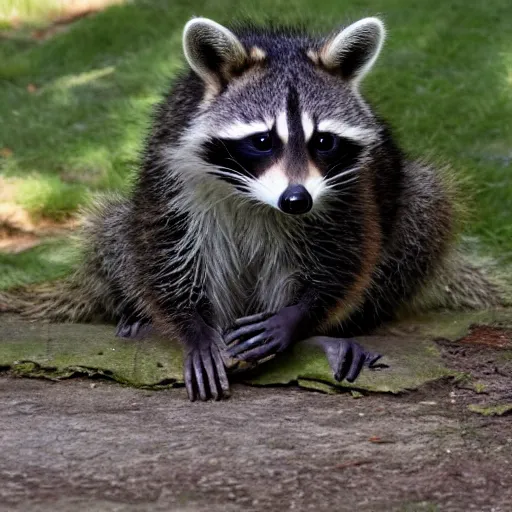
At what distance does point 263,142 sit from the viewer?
4020 millimetres

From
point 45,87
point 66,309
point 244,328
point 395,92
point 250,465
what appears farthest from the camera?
point 45,87

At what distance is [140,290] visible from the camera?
4.78 m

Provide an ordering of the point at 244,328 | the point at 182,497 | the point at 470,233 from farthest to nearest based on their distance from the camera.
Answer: the point at 470,233 → the point at 244,328 → the point at 182,497

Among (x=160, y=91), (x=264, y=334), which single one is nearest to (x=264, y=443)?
(x=264, y=334)

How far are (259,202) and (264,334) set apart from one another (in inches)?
23.6

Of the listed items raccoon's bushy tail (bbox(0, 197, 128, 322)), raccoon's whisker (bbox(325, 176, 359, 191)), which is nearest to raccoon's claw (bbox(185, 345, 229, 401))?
raccoon's whisker (bbox(325, 176, 359, 191))

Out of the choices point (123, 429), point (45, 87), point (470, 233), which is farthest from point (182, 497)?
point (45, 87)

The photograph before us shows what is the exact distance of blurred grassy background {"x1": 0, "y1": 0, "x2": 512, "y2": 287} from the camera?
6.54 m

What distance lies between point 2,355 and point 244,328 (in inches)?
45.3

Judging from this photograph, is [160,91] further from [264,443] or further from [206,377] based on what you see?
[264,443]

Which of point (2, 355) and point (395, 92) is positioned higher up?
point (395, 92)

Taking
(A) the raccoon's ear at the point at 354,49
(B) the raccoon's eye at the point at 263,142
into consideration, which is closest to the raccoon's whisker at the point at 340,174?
(B) the raccoon's eye at the point at 263,142

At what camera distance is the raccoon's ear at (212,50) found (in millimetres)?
4148

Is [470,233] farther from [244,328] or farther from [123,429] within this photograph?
[123,429]
